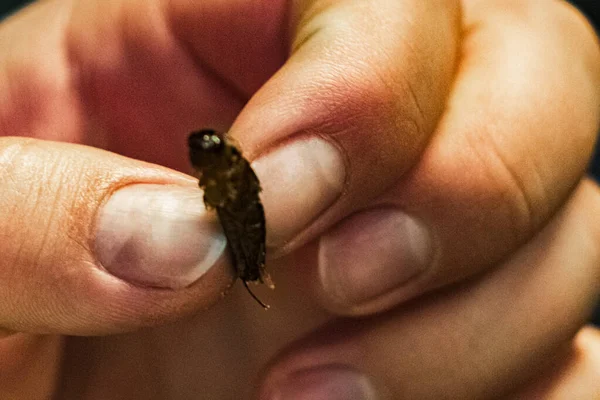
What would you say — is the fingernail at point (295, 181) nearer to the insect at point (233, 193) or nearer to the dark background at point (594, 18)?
the insect at point (233, 193)

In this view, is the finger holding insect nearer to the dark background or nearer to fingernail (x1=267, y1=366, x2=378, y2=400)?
fingernail (x1=267, y1=366, x2=378, y2=400)

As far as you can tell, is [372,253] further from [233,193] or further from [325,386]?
[233,193]

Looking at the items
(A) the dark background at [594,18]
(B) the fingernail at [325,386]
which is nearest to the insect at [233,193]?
(B) the fingernail at [325,386]

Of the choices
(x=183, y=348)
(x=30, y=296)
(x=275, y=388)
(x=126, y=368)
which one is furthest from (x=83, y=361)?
(x=30, y=296)

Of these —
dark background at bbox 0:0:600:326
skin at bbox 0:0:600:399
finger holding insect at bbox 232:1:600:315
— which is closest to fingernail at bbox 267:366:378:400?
skin at bbox 0:0:600:399

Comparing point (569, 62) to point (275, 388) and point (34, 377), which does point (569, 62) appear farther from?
point (34, 377)

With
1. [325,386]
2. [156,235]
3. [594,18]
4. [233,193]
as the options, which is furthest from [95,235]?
[594,18]
